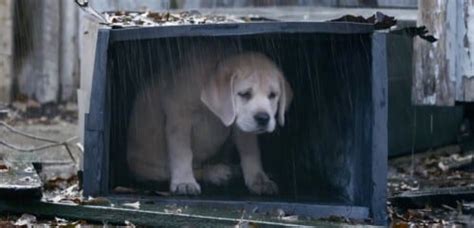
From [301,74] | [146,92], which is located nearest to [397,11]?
[301,74]

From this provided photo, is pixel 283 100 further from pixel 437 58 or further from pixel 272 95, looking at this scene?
pixel 437 58

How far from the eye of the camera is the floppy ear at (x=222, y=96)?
7277 mm

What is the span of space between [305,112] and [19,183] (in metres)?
2.16

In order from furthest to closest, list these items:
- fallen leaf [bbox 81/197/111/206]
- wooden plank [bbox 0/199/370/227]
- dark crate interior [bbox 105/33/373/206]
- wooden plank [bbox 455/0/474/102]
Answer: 1. wooden plank [bbox 455/0/474/102]
2. dark crate interior [bbox 105/33/373/206]
3. fallen leaf [bbox 81/197/111/206]
4. wooden plank [bbox 0/199/370/227]

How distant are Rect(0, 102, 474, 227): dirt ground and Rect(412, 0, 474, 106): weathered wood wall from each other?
1.98 ft

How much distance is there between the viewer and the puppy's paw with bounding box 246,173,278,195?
7.37 metres

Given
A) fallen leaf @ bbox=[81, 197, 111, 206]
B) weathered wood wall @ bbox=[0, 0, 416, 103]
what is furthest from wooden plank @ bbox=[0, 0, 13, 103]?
fallen leaf @ bbox=[81, 197, 111, 206]

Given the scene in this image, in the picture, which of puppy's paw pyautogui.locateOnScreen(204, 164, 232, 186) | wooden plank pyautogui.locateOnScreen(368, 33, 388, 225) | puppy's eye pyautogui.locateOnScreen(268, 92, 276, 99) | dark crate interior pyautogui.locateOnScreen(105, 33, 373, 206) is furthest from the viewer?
puppy's paw pyautogui.locateOnScreen(204, 164, 232, 186)

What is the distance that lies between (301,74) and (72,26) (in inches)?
272

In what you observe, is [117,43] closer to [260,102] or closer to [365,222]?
[260,102]

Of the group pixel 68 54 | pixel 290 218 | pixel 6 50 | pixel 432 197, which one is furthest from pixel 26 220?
pixel 68 54

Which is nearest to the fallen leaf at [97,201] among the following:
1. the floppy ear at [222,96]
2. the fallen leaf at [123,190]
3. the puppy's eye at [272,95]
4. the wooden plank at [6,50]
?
the fallen leaf at [123,190]

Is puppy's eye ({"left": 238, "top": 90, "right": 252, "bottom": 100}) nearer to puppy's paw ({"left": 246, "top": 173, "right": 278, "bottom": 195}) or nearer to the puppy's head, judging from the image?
the puppy's head

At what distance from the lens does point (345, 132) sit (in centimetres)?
745
